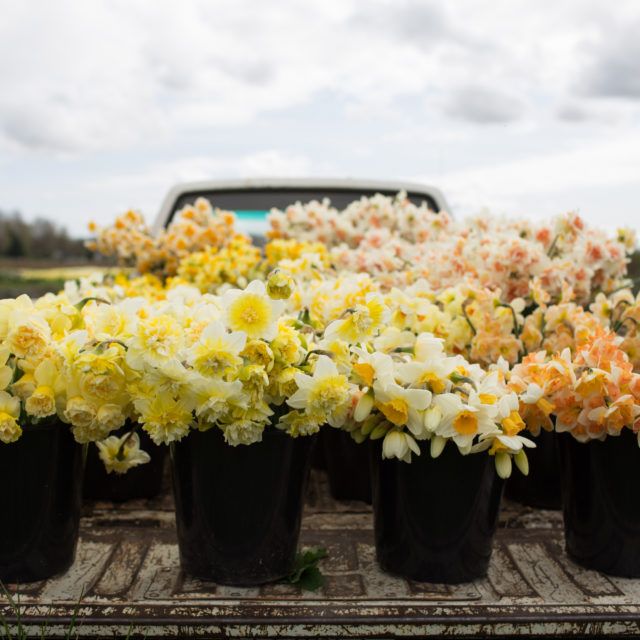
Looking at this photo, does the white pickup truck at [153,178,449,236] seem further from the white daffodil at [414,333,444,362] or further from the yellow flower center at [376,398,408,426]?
the yellow flower center at [376,398,408,426]

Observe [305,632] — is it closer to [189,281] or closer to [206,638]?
[206,638]

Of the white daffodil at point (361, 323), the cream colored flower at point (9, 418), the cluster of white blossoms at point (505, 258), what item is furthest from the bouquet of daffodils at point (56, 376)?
the cluster of white blossoms at point (505, 258)

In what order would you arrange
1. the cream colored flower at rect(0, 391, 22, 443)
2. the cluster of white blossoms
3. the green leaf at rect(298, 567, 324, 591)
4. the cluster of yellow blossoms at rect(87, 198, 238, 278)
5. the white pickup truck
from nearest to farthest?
the cream colored flower at rect(0, 391, 22, 443) < the green leaf at rect(298, 567, 324, 591) < the cluster of white blossoms < the cluster of yellow blossoms at rect(87, 198, 238, 278) < the white pickup truck

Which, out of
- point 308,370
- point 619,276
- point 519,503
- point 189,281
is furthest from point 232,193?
point 308,370

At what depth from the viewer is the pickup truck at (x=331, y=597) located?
138cm

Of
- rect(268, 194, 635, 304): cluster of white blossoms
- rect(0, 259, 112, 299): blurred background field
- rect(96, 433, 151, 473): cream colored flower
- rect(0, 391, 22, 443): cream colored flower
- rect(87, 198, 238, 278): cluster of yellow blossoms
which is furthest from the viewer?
rect(0, 259, 112, 299): blurred background field

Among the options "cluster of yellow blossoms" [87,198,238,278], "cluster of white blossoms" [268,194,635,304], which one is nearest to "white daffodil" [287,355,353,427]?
"cluster of white blossoms" [268,194,635,304]

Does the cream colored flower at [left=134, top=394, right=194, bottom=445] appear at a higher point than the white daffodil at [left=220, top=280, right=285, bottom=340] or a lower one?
lower

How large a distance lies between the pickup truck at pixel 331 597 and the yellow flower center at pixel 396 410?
37 centimetres

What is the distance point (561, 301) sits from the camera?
219 centimetres

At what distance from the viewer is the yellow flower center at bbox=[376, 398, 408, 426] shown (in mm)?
1467

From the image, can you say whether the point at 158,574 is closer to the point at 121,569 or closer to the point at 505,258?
the point at 121,569

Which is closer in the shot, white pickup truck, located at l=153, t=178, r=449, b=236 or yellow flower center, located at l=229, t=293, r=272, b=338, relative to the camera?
yellow flower center, located at l=229, t=293, r=272, b=338

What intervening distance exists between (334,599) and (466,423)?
0.45 metres
